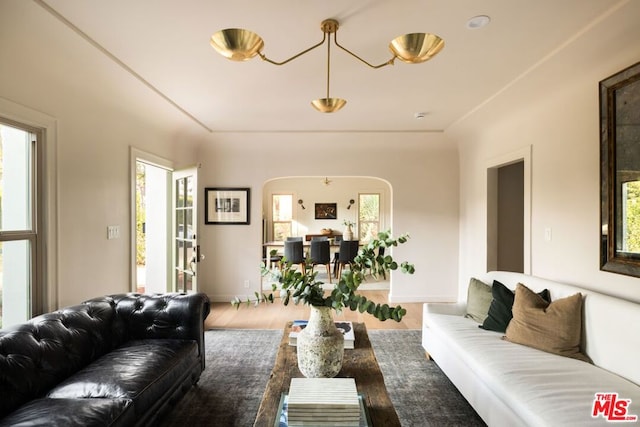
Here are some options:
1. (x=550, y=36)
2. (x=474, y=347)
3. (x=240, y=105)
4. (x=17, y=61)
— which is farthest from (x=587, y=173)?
(x=17, y=61)

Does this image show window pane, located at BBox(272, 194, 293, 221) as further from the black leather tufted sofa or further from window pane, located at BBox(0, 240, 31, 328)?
window pane, located at BBox(0, 240, 31, 328)

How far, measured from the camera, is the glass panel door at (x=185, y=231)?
13.4 ft

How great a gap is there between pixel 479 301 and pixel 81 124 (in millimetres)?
3694

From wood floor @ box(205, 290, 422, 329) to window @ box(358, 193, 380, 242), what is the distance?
434 centimetres

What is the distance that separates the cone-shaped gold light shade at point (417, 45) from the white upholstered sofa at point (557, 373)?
5.95 feet

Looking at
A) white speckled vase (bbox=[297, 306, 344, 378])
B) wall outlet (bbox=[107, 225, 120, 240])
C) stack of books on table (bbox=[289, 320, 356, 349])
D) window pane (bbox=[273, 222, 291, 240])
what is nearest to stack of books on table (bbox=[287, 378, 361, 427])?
white speckled vase (bbox=[297, 306, 344, 378])

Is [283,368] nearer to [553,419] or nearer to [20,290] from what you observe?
[553,419]

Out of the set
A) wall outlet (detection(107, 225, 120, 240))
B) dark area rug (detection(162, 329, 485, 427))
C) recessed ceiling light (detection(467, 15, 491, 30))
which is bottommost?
dark area rug (detection(162, 329, 485, 427))

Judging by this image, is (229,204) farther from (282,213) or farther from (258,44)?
(282,213)

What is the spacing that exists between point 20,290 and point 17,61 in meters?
1.52

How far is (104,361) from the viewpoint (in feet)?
6.91

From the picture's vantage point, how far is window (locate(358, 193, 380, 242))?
30.8 ft

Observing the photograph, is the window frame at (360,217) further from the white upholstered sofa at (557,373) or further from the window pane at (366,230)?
the white upholstered sofa at (557,373)

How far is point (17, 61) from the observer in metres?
2.15
